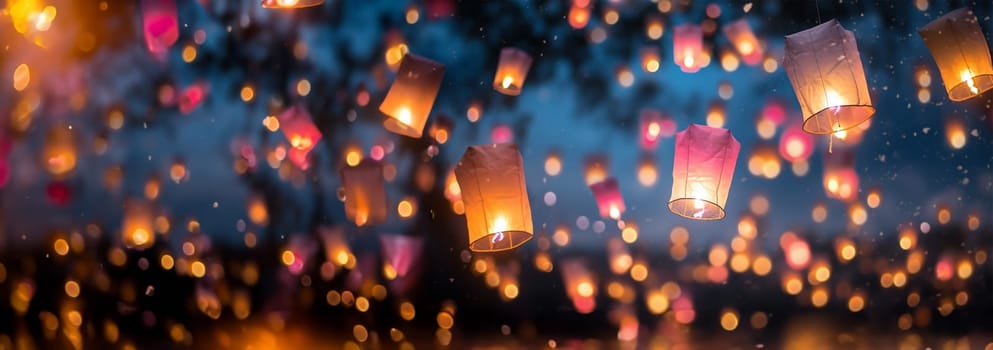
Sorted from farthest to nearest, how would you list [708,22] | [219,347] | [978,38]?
[708,22] < [219,347] < [978,38]

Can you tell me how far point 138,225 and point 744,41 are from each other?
2711 millimetres

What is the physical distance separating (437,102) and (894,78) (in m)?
1.85

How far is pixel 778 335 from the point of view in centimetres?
260

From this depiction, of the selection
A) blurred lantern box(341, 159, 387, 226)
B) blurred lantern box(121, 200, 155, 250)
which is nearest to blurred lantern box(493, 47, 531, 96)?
blurred lantern box(341, 159, 387, 226)

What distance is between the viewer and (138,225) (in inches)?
114

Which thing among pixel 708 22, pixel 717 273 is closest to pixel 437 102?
pixel 708 22

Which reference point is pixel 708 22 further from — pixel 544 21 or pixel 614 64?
pixel 544 21

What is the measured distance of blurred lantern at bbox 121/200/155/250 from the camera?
Answer: 288 centimetres

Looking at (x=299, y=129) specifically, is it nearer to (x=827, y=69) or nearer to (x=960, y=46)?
(x=827, y=69)

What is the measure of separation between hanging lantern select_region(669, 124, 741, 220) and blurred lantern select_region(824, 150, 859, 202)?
146cm

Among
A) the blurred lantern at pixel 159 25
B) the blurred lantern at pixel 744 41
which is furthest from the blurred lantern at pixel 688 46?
the blurred lantern at pixel 159 25

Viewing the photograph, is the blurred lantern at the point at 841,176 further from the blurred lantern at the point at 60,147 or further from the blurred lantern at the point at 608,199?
the blurred lantern at the point at 60,147

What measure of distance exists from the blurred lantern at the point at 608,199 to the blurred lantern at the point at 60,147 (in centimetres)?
224

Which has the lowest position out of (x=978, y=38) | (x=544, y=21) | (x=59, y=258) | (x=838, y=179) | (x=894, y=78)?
(x=59, y=258)
